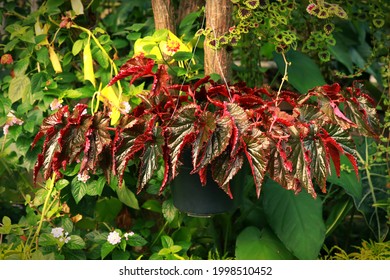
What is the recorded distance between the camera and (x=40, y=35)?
2080 millimetres

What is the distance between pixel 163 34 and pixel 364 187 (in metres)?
0.96

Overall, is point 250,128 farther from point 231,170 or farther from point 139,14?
point 139,14

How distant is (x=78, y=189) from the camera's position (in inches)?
78.5

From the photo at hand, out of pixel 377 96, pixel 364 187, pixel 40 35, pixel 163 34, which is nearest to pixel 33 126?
pixel 40 35

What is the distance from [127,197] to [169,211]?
0.13 metres

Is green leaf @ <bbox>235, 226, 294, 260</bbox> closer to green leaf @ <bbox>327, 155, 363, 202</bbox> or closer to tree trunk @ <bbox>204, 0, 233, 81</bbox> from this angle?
green leaf @ <bbox>327, 155, 363, 202</bbox>

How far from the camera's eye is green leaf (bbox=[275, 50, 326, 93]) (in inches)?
85.7

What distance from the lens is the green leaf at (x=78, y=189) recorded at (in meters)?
1.98

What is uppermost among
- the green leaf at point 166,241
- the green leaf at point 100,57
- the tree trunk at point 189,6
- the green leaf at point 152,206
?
the tree trunk at point 189,6

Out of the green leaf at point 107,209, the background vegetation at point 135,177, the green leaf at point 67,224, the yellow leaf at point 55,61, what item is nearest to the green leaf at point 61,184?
the background vegetation at point 135,177

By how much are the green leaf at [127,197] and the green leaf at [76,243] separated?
0.55 ft

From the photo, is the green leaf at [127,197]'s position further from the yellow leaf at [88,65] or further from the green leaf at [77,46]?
the green leaf at [77,46]

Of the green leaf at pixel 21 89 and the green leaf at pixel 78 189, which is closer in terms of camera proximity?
the green leaf at pixel 78 189

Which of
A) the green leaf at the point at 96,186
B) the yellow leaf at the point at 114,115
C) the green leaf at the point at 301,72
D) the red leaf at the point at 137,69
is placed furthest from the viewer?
the green leaf at the point at 301,72
